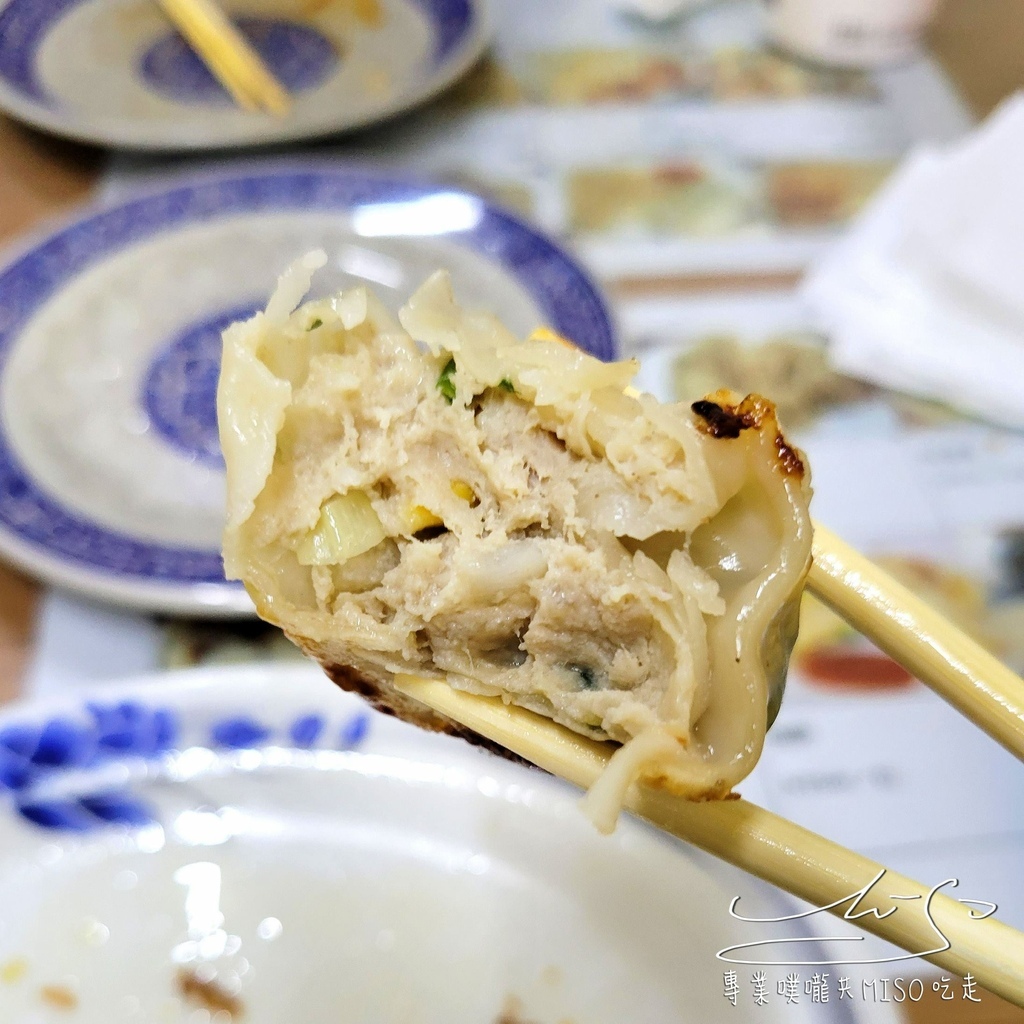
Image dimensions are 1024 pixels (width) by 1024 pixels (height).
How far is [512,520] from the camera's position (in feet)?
2.31


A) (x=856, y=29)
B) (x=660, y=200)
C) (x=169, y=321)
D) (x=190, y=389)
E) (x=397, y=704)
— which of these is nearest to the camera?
(x=397, y=704)

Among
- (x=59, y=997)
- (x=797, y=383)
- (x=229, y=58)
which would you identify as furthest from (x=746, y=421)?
(x=229, y=58)

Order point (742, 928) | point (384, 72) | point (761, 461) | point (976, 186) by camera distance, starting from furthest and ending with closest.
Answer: point (384, 72) < point (976, 186) < point (742, 928) < point (761, 461)

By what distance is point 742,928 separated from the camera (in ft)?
3.06

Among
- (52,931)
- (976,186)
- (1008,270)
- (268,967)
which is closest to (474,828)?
(268,967)

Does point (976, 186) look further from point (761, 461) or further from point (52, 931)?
point (52, 931)

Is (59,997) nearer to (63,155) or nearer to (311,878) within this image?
(311,878)

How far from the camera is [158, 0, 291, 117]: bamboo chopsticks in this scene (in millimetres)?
2061

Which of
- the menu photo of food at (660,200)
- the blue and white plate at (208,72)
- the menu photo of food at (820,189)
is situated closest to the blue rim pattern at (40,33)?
the blue and white plate at (208,72)

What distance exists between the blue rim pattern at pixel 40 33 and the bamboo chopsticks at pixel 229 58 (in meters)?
0.11

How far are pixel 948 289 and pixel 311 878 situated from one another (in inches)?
Result: 56.9

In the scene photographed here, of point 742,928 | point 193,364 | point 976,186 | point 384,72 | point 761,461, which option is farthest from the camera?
point 384,72

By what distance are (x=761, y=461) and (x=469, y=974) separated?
2.16 feet

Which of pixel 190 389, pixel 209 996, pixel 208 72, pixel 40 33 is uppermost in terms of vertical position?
pixel 40 33
